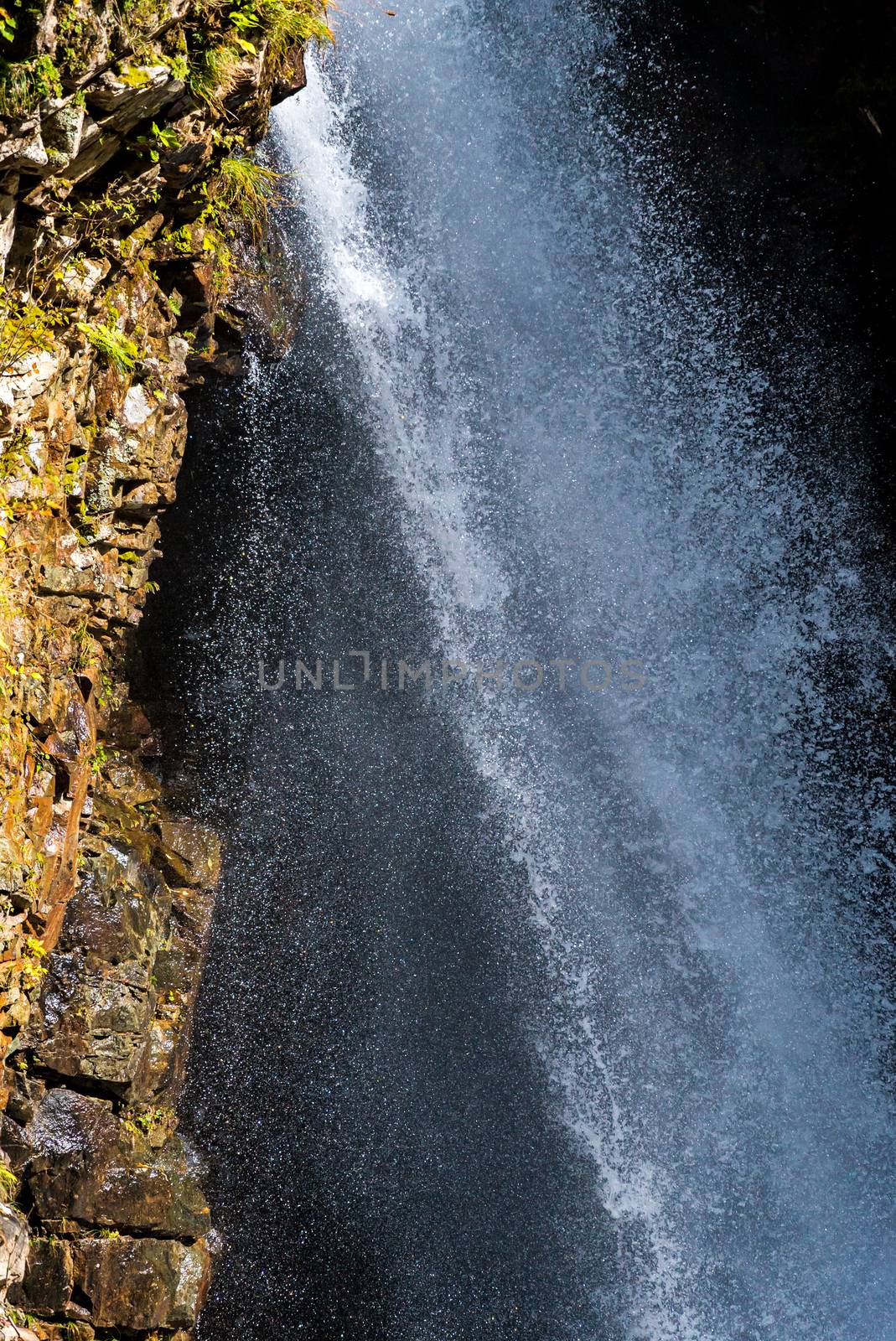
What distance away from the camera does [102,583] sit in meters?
3.56

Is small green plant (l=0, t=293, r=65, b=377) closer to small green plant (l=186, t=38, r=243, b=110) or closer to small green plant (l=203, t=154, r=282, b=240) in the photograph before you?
small green plant (l=186, t=38, r=243, b=110)

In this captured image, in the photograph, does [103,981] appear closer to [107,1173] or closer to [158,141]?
[107,1173]

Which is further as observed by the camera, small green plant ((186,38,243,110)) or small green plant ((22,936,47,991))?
small green plant ((22,936,47,991))

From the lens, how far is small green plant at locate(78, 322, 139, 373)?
3119 millimetres

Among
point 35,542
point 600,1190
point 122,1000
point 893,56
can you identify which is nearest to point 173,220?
point 35,542

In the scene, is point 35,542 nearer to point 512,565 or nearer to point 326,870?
point 326,870

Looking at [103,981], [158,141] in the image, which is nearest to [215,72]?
[158,141]

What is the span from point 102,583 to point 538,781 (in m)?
2.44

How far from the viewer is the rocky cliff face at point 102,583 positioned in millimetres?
2623

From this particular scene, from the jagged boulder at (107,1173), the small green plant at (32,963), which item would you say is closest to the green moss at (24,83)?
the small green plant at (32,963)

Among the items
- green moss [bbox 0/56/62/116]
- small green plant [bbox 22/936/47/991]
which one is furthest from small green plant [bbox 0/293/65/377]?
small green plant [bbox 22/936/47/991]

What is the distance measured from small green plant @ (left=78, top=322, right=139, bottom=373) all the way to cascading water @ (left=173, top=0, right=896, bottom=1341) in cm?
110

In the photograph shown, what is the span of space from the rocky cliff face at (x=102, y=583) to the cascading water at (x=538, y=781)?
0.39 meters

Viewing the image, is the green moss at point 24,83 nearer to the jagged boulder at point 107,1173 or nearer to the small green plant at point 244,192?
the small green plant at point 244,192
